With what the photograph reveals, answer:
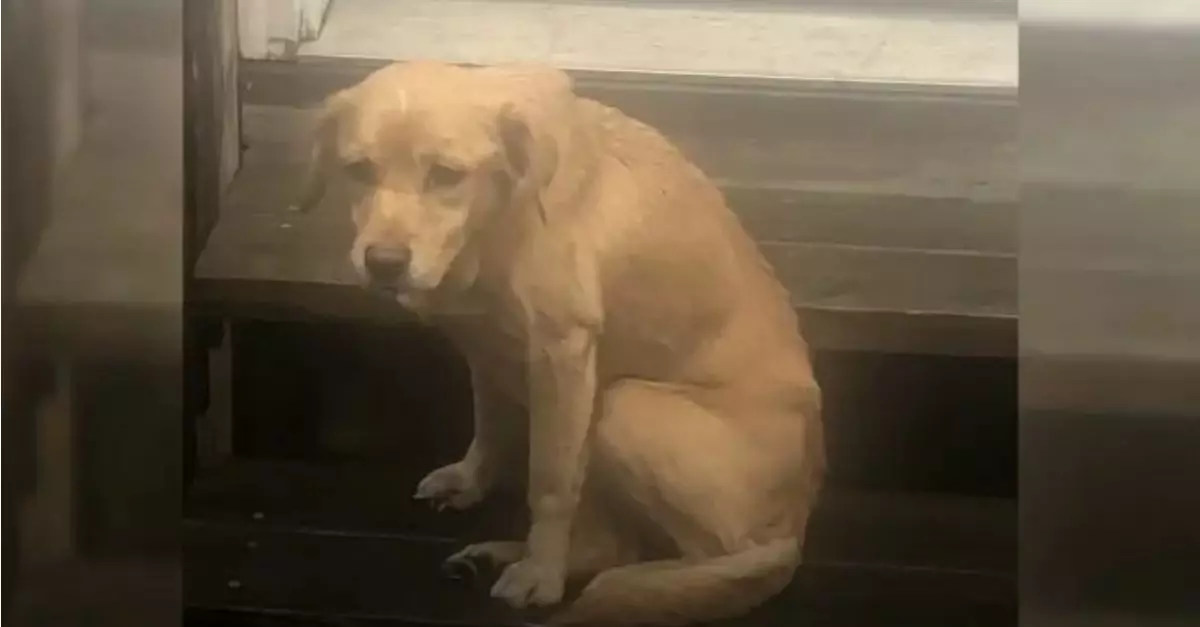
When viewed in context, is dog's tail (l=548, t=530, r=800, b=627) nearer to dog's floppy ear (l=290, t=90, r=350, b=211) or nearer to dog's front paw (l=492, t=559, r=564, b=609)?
dog's front paw (l=492, t=559, r=564, b=609)

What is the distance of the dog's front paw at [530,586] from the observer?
0.99m

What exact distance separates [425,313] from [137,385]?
0.74ft

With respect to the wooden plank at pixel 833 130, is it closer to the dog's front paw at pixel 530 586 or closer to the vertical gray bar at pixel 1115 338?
the vertical gray bar at pixel 1115 338

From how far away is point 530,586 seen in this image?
100 cm

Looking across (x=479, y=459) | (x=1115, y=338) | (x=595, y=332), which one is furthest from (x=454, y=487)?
(x=1115, y=338)

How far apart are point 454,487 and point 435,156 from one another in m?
0.23

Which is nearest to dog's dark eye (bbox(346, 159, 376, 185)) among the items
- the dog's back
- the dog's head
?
the dog's head

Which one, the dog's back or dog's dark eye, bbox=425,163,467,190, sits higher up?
dog's dark eye, bbox=425,163,467,190

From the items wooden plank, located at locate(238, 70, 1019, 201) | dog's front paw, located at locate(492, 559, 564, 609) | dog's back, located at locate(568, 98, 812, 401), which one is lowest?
dog's front paw, located at locate(492, 559, 564, 609)

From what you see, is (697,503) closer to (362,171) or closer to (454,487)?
(454,487)

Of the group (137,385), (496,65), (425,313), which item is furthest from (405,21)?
(137,385)

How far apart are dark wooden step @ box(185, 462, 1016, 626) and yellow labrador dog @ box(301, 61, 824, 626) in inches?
1.1

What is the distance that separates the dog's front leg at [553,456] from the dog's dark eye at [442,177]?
0.41 ft

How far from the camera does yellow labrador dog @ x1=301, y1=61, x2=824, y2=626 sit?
0.99 metres
